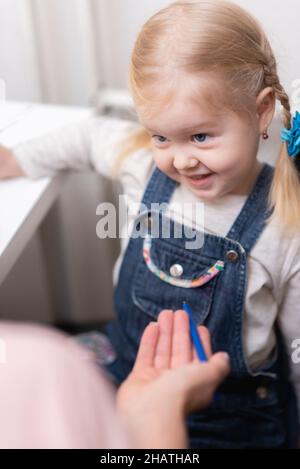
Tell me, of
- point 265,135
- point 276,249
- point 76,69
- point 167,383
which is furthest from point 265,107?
point 76,69

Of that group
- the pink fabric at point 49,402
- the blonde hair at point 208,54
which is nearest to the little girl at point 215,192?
the blonde hair at point 208,54

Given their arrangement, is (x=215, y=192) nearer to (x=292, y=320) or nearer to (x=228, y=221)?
(x=228, y=221)

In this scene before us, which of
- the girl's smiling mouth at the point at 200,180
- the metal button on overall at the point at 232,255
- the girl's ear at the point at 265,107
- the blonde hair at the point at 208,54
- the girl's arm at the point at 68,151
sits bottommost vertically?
the metal button on overall at the point at 232,255

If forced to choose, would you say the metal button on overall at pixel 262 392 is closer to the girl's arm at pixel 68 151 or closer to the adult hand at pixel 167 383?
the adult hand at pixel 167 383

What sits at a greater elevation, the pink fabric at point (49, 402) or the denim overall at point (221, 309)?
the pink fabric at point (49, 402)

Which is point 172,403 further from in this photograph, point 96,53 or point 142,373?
point 96,53

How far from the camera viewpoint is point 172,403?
0.45 m

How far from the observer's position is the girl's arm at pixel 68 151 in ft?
2.29

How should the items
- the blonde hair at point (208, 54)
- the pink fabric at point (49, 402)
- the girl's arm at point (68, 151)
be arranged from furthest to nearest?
1. the girl's arm at point (68, 151)
2. the blonde hair at point (208, 54)
3. the pink fabric at point (49, 402)

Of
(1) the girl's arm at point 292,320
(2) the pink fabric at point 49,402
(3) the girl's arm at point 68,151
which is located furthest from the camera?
(3) the girl's arm at point 68,151

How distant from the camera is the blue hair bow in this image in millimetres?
514

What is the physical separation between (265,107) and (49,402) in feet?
1.07

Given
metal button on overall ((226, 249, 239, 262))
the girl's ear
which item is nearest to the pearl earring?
the girl's ear

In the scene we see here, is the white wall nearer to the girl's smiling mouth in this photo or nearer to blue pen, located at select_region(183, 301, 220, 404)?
the girl's smiling mouth
